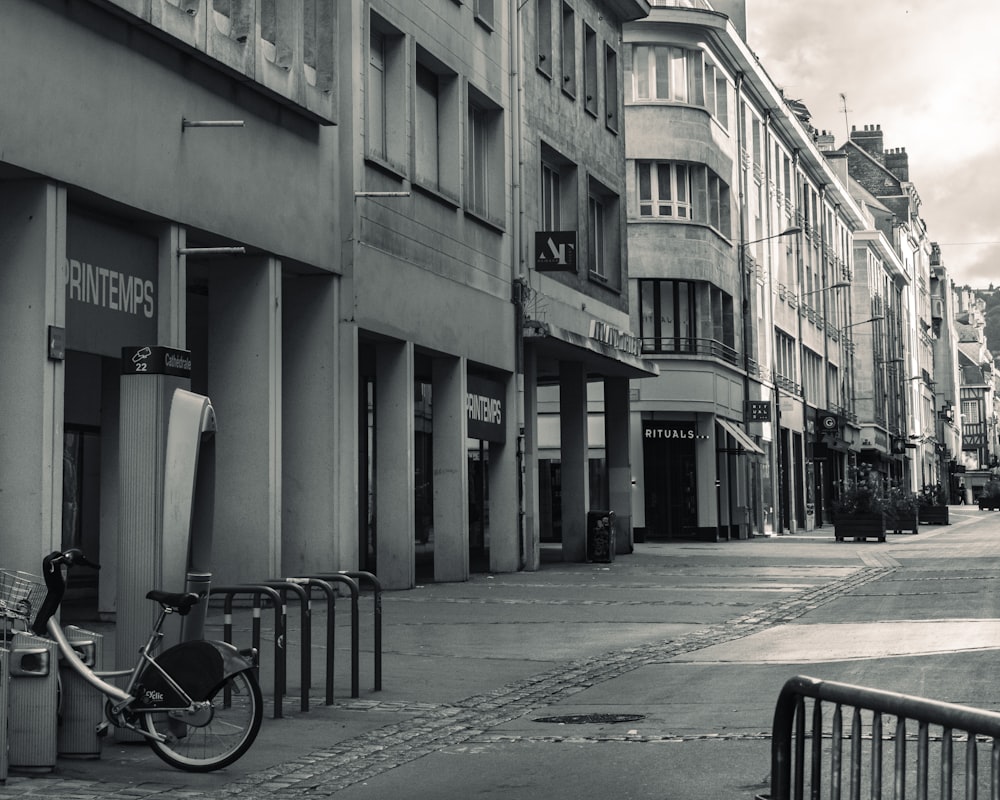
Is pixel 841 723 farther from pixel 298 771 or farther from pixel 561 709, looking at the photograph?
pixel 561 709

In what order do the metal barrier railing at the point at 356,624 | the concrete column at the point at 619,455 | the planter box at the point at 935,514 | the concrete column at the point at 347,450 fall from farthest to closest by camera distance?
1. the planter box at the point at 935,514
2. the concrete column at the point at 619,455
3. the concrete column at the point at 347,450
4. the metal barrier railing at the point at 356,624

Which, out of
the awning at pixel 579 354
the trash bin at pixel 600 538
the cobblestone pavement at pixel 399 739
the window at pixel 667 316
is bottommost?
the cobblestone pavement at pixel 399 739

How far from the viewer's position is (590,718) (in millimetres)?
10664

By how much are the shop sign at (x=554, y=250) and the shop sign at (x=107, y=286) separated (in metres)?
13.4

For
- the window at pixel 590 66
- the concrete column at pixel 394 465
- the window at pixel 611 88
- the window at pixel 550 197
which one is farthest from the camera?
the window at pixel 611 88

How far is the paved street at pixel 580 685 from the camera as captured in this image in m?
8.37

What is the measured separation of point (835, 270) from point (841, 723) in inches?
2889

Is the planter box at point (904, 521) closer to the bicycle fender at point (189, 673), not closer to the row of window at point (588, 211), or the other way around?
the row of window at point (588, 211)

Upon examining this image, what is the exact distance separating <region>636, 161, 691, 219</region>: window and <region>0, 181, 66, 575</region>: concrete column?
3316 cm

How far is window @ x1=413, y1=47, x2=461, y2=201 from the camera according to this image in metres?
25.4

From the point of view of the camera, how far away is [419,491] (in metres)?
27.8

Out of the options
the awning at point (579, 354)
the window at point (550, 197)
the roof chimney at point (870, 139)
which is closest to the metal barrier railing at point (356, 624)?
the awning at point (579, 354)

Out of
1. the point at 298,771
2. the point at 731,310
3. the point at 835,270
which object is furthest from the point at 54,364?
the point at 835,270

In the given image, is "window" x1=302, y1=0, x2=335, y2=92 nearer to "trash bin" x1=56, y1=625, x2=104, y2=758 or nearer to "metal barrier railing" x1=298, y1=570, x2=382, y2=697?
"metal barrier railing" x1=298, y1=570, x2=382, y2=697
